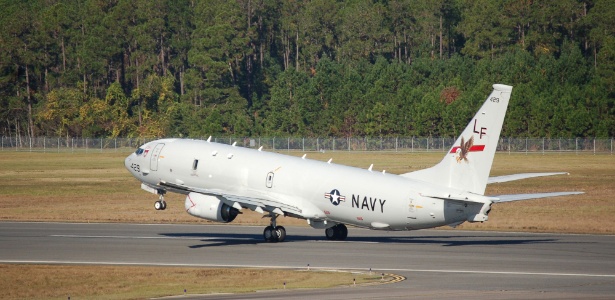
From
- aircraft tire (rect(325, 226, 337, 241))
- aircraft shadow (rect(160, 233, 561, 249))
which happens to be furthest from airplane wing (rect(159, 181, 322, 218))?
aircraft tire (rect(325, 226, 337, 241))

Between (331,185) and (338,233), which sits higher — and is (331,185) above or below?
above

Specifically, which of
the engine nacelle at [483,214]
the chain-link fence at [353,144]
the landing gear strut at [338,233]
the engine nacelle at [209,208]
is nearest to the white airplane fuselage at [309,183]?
the engine nacelle at [483,214]

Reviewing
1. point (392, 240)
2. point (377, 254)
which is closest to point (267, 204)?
point (392, 240)

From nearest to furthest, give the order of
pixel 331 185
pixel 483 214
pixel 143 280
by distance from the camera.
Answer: pixel 143 280, pixel 483 214, pixel 331 185

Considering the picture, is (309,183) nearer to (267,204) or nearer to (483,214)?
(267,204)

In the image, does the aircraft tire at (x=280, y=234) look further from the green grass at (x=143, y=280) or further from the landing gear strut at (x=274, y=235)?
the green grass at (x=143, y=280)

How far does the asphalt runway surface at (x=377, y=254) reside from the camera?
34.0m

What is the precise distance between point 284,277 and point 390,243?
40.0 ft

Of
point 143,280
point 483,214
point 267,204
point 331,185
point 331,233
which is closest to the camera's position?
point 143,280

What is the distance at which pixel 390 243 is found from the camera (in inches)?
1946

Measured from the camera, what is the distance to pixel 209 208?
48781 mm

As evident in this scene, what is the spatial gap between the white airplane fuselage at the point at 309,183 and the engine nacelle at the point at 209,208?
2413 mm

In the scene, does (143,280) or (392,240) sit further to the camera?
(392,240)

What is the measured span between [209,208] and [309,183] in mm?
4615
